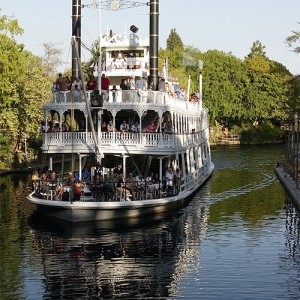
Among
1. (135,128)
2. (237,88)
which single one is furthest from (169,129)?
(237,88)

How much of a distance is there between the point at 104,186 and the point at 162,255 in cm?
612

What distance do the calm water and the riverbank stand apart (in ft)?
2.37

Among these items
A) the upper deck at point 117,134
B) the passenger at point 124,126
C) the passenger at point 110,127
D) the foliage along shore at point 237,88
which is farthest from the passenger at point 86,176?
the foliage along shore at point 237,88

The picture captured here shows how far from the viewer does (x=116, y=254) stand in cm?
2378

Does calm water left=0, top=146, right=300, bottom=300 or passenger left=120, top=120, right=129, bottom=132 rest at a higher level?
passenger left=120, top=120, right=129, bottom=132

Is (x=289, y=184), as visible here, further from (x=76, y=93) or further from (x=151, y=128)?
(x=76, y=93)

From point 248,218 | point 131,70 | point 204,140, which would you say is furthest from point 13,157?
point 248,218

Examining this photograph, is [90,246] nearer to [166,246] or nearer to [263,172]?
[166,246]

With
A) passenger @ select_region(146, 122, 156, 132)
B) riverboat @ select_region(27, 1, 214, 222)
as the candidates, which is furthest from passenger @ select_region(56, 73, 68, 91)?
passenger @ select_region(146, 122, 156, 132)

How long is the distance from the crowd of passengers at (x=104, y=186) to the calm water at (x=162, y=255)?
1.24 metres

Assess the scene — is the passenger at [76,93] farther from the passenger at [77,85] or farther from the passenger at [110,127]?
the passenger at [110,127]

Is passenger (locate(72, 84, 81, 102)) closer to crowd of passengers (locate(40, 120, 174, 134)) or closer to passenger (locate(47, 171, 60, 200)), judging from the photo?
crowd of passengers (locate(40, 120, 174, 134))

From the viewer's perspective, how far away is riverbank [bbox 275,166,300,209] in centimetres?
3590

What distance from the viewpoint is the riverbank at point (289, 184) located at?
3590 cm
